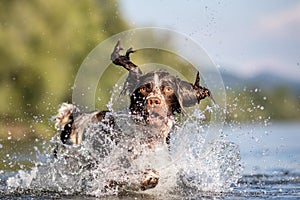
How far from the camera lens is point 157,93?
732cm

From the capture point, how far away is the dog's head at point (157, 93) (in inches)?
287

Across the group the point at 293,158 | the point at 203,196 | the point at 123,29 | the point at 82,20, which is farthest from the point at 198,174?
the point at 123,29

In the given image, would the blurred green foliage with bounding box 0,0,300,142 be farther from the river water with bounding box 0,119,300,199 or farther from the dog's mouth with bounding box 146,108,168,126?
the dog's mouth with bounding box 146,108,168,126

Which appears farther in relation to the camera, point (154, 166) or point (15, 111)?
point (15, 111)

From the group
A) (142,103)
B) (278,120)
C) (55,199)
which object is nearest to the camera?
(55,199)

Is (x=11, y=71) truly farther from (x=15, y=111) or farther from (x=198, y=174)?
(x=198, y=174)

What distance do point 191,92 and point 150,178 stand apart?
147 cm

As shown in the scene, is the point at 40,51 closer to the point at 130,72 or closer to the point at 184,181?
the point at 130,72

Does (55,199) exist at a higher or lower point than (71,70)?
lower

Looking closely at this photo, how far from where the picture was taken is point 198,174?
7.65 m

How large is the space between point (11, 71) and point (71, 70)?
200 cm

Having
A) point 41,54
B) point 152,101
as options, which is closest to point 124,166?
point 152,101

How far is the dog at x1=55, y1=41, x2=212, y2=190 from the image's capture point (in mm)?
6832

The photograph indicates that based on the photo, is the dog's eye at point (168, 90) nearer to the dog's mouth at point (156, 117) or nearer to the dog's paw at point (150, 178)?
the dog's mouth at point (156, 117)
